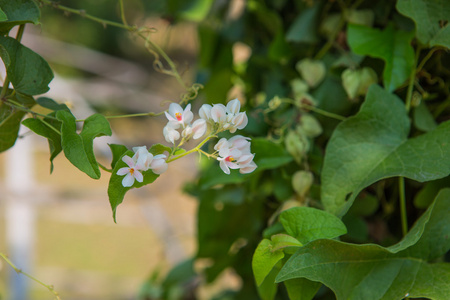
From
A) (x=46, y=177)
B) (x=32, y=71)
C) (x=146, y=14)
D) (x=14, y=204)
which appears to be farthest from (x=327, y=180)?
(x=46, y=177)

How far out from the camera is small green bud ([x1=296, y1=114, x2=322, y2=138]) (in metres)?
0.33

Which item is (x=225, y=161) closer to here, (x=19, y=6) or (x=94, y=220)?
(x=19, y=6)

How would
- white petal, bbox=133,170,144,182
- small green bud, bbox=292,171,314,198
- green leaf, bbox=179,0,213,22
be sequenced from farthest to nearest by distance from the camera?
1. green leaf, bbox=179,0,213,22
2. small green bud, bbox=292,171,314,198
3. white petal, bbox=133,170,144,182

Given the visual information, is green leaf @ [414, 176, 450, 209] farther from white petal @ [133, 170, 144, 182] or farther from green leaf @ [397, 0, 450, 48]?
white petal @ [133, 170, 144, 182]

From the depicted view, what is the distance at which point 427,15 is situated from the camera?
280 mm

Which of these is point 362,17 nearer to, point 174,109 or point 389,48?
point 389,48

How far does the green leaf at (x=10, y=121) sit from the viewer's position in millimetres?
247

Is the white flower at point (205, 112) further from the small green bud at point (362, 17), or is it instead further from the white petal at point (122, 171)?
the small green bud at point (362, 17)

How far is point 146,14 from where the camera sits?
58 centimetres

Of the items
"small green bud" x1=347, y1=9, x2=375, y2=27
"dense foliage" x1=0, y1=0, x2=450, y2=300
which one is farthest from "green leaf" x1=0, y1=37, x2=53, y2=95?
"small green bud" x1=347, y1=9, x2=375, y2=27

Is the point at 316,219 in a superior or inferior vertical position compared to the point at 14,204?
superior

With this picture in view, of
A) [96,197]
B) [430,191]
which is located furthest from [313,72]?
[96,197]

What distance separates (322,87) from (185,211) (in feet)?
7.49

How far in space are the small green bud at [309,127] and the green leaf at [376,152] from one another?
0.17 ft
